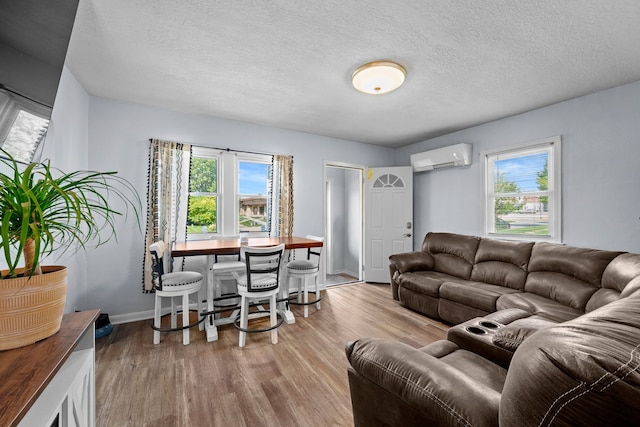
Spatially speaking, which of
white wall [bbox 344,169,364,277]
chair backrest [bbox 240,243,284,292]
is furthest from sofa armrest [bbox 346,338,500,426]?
white wall [bbox 344,169,364,277]

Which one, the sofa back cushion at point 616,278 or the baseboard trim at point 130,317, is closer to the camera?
the sofa back cushion at point 616,278

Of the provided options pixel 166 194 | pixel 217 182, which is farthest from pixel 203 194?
pixel 166 194

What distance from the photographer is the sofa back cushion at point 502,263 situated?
2955 mm

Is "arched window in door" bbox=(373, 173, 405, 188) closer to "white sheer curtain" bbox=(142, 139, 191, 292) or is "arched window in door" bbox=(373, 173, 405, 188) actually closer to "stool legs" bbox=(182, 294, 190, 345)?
"white sheer curtain" bbox=(142, 139, 191, 292)

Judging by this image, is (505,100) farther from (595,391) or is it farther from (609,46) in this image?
(595,391)

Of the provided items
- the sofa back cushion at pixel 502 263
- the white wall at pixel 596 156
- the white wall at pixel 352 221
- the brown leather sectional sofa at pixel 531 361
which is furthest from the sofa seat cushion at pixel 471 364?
the white wall at pixel 352 221

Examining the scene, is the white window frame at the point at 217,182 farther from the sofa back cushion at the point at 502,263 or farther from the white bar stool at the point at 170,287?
the sofa back cushion at the point at 502,263

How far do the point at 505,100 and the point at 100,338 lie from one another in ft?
17.0

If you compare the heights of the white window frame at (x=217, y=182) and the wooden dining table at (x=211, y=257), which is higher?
the white window frame at (x=217, y=182)

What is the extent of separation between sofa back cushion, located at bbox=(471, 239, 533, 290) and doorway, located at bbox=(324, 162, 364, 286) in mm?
2379

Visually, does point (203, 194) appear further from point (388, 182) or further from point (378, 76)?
point (388, 182)

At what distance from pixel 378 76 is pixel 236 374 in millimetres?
2815

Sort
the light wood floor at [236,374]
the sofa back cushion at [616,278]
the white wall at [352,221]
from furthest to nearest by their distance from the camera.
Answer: the white wall at [352,221]
the sofa back cushion at [616,278]
the light wood floor at [236,374]

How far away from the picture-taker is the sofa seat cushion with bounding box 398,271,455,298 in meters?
3.19
